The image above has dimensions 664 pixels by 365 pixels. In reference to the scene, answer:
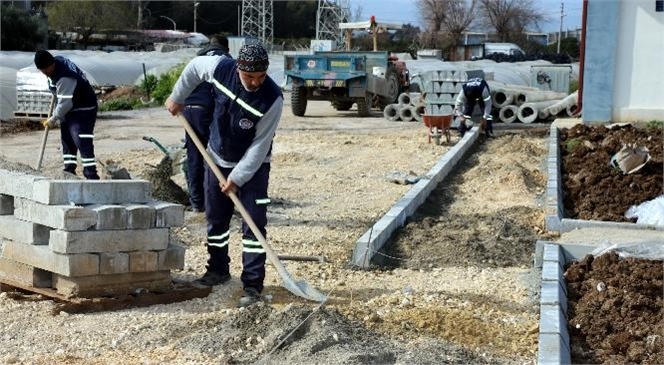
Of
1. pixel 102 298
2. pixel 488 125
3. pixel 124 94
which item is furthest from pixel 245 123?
pixel 124 94

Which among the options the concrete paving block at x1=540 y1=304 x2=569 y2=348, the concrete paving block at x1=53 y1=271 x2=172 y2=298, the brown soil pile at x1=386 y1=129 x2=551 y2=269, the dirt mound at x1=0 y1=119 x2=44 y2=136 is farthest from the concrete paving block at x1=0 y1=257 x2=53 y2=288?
the dirt mound at x1=0 y1=119 x2=44 y2=136

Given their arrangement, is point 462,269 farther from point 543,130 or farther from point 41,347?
point 543,130

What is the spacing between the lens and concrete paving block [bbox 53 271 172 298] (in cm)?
570

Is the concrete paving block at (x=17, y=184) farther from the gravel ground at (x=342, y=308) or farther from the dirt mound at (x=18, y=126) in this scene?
the dirt mound at (x=18, y=126)

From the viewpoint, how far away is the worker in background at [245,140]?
5812 millimetres

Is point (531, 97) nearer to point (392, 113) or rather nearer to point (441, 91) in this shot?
point (392, 113)

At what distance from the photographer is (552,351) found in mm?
4672

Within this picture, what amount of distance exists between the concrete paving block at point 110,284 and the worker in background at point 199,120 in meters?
2.07

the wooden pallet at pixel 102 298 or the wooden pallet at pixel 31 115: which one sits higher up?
the wooden pallet at pixel 31 115

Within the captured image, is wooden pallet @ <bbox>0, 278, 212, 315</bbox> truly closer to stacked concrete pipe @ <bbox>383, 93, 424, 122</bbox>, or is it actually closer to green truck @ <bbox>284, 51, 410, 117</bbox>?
stacked concrete pipe @ <bbox>383, 93, 424, 122</bbox>

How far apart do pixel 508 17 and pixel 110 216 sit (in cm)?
6204

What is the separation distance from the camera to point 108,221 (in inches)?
225

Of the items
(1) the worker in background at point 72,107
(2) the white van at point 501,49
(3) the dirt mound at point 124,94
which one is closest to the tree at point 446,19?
(2) the white van at point 501,49

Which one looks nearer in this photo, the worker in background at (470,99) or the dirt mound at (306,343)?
the dirt mound at (306,343)
